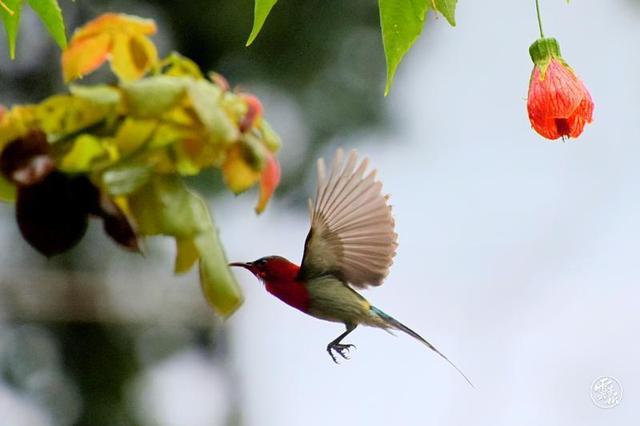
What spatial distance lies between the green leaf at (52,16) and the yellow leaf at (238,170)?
37 cm

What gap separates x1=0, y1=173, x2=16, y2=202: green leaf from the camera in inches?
17.2

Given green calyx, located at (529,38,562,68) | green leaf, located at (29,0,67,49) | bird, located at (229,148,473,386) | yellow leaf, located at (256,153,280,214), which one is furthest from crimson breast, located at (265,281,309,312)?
green calyx, located at (529,38,562,68)

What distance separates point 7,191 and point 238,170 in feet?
0.31

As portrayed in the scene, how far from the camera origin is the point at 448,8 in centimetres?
74

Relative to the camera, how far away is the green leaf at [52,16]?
76 centimetres

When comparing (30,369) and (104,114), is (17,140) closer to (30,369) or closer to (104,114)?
(104,114)

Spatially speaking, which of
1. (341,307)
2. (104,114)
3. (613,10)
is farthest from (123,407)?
(104,114)

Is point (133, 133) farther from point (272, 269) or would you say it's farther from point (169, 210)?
point (272, 269)

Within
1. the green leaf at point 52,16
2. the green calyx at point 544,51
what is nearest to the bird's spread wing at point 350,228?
the green leaf at point 52,16

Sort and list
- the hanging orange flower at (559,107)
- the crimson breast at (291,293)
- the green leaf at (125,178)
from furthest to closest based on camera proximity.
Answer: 1. the hanging orange flower at (559,107)
2. the crimson breast at (291,293)
3. the green leaf at (125,178)

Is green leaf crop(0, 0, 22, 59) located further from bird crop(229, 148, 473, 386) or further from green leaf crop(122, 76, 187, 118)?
green leaf crop(122, 76, 187, 118)

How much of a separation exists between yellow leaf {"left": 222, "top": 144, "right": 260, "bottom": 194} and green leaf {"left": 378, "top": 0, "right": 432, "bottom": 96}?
1.10 feet

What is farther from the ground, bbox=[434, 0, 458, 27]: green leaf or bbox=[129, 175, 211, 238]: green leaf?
bbox=[434, 0, 458, 27]: green leaf

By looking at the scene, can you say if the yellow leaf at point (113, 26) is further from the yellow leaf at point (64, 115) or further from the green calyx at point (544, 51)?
the green calyx at point (544, 51)
